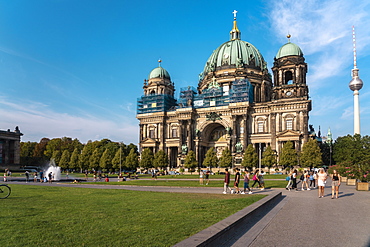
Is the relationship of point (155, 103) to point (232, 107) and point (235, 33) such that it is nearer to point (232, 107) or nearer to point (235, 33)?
point (232, 107)

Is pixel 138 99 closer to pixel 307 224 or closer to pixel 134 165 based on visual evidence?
Answer: pixel 134 165

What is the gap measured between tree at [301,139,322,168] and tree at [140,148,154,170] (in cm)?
4098

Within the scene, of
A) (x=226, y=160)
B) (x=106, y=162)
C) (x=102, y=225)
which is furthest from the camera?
(x=106, y=162)

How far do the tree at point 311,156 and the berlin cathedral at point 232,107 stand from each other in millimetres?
5117

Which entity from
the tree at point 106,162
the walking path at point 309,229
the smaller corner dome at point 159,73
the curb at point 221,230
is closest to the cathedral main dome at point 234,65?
the smaller corner dome at point 159,73

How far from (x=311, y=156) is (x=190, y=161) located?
29228 millimetres

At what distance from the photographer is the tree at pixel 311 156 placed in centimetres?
6594

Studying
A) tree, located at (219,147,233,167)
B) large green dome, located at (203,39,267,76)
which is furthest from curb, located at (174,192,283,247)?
large green dome, located at (203,39,267,76)

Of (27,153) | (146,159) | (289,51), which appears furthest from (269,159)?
(27,153)

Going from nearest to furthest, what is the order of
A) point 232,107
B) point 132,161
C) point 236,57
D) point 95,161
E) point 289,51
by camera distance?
point 289,51
point 232,107
point 95,161
point 132,161
point 236,57

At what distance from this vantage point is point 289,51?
269 ft

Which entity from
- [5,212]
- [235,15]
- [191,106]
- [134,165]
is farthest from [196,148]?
[5,212]

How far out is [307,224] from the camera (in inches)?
440

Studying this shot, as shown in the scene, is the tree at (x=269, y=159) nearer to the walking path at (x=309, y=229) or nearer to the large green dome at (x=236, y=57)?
the large green dome at (x=236, y=57)
